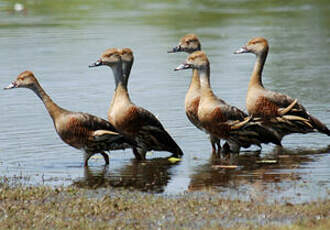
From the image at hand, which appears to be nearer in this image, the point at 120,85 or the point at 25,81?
the point at 25,81

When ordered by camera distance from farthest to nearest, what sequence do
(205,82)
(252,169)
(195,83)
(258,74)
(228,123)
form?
(195,83) → (258,74) → (205,82) → (228,123) → (252,169)

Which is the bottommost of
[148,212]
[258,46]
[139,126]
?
[148,212]

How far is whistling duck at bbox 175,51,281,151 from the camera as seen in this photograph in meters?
13.0

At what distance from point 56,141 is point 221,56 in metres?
11.2

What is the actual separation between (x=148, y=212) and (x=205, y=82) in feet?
15.1

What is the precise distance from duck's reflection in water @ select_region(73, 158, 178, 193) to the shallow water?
16 mm

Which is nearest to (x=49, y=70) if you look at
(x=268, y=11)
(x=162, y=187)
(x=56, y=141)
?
(x=56, y=141)

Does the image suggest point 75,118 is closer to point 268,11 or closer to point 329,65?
point 329,65

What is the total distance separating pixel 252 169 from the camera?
39.0 feet

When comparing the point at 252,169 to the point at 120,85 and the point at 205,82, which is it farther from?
the point at 120,85

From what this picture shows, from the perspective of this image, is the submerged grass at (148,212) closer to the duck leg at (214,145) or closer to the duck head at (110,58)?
the duck leg at (214,145)

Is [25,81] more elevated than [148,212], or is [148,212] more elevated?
[25,81]

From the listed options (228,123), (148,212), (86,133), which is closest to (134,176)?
(86,133)

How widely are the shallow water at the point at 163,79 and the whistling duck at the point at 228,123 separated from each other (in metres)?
0.35
